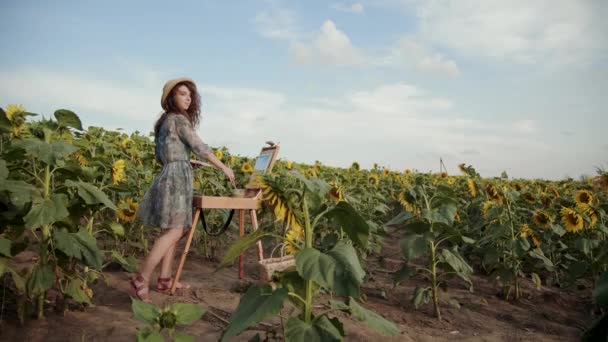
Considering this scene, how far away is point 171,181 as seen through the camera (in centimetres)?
392

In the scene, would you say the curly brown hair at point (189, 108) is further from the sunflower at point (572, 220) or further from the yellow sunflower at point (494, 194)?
the sunflower at point (572, 220)

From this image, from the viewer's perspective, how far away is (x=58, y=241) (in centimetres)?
275

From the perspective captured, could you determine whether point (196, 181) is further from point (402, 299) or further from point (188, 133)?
point (402, 299)

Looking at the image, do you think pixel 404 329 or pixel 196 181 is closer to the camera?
pixel 404 329

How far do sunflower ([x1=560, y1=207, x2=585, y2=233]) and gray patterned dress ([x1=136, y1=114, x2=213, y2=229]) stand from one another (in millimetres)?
3282

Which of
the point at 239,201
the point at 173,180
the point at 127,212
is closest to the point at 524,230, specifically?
the point at 239,201

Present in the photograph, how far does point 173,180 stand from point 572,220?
362cm

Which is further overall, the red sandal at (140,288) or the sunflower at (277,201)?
the red sandal at (140,288)

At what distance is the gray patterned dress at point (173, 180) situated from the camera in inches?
153

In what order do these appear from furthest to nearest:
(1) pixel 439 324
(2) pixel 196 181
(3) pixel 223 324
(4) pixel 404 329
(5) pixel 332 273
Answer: (2) pixel 196 181 < (1) pixel 439 324 < (4) pixel 404 329 < (3) pixel 223 324 < (5) pixel 332 273

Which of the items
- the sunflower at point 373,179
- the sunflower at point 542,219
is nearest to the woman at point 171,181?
the sunflower at point 542,219

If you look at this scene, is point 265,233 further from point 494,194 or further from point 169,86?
point 494,194

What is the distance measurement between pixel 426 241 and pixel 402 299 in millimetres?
1120

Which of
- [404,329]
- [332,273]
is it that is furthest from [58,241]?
[404,329]
